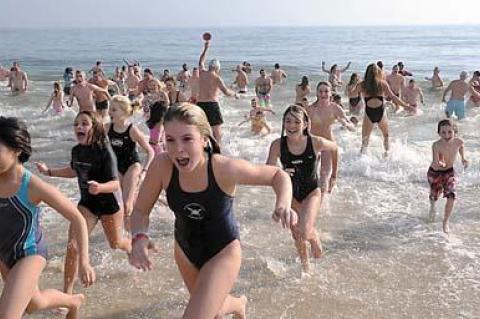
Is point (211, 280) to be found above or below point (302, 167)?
below

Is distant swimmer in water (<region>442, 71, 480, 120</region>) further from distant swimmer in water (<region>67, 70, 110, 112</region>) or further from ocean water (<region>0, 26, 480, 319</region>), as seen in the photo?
distant swimmer in water (<region>67, 70, 110, 112</region>)

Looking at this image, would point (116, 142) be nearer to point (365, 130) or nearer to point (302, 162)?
point (302, 162)

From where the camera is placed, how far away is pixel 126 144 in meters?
5.65

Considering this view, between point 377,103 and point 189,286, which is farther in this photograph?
point 377,103

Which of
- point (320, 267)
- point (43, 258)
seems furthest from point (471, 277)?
point (43, 258)

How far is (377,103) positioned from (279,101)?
11170 mm

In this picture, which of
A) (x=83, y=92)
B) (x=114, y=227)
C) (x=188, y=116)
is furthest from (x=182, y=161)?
(x=83, y=92)

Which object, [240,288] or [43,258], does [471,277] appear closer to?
[240,288]

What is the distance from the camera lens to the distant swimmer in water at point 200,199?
2.90 metres

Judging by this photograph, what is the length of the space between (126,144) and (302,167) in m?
1.85

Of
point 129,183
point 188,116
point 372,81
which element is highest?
point 188,116

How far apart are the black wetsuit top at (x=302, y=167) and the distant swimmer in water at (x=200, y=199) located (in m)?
1.95

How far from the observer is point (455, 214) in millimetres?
7164

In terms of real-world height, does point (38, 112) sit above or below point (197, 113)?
below
